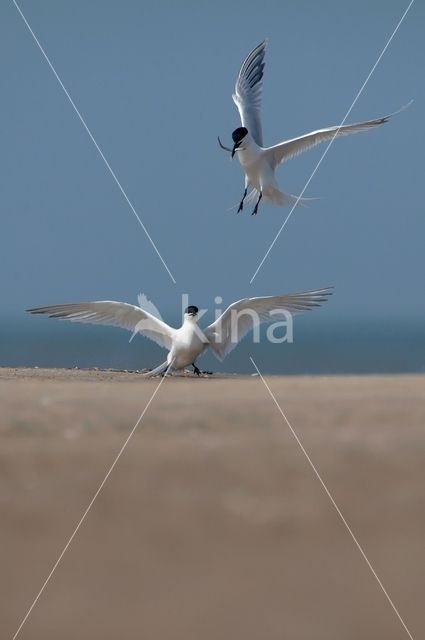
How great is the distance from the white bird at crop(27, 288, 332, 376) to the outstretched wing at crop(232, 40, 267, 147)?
13.4ft

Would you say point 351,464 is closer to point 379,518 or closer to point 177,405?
point 379,518

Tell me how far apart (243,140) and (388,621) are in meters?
10.3

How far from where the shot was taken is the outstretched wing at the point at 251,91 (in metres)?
13.8

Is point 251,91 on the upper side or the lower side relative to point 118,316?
upper

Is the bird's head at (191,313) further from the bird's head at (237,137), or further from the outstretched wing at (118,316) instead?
the bird's head at (237,137)

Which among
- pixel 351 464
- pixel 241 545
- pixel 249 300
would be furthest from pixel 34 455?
pixel 249 300

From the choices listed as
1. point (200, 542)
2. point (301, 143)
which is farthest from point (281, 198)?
point (200, 542)

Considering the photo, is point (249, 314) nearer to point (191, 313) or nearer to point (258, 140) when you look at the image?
point (191, 313)

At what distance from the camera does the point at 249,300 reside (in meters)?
9.65

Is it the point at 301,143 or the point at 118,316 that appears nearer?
the point at 118,316

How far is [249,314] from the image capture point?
388 inches

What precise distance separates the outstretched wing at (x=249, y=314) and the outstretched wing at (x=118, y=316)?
445mm

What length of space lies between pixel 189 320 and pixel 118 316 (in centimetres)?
64

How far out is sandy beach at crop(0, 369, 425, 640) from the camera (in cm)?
287
